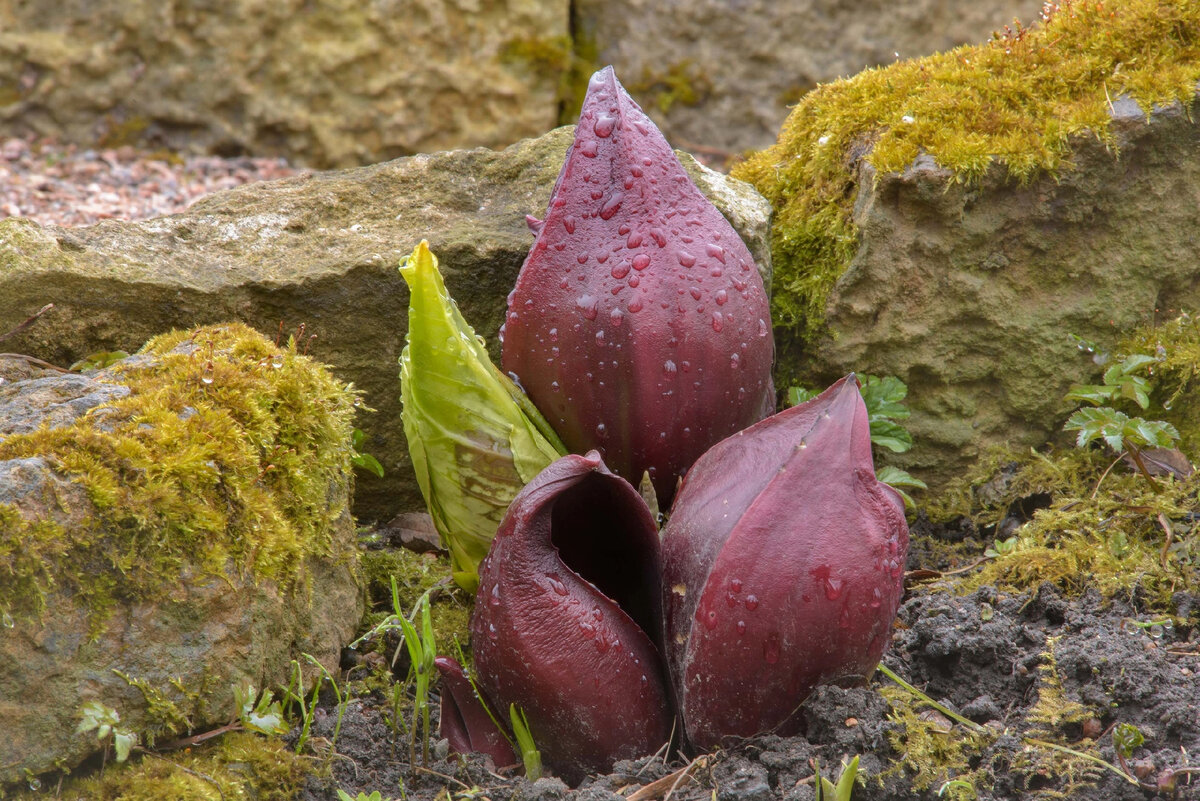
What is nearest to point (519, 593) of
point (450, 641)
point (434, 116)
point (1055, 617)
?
point (450, 641)

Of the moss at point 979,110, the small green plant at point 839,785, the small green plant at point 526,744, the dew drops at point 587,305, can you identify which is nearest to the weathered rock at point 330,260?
the moss at point 979,110

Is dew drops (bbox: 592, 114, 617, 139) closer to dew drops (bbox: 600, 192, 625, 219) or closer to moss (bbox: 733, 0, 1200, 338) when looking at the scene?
dew drops (bbox: 600, 192, 625, 219)

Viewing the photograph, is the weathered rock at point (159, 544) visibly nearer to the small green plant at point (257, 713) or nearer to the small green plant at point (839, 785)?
the small green plant at point (257, 713)

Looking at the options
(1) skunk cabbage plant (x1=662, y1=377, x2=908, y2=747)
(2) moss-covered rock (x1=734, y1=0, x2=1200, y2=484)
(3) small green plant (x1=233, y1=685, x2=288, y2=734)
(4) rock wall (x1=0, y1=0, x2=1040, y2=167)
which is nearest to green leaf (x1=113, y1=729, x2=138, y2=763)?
(3) small green plant (x1=233, y1=685, x2=288, y2=734)

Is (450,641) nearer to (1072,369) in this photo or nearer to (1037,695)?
(1037,695)

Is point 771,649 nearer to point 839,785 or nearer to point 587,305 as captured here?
point 839,785

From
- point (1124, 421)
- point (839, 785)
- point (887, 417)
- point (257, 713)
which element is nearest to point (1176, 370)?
point (1124, 421)
